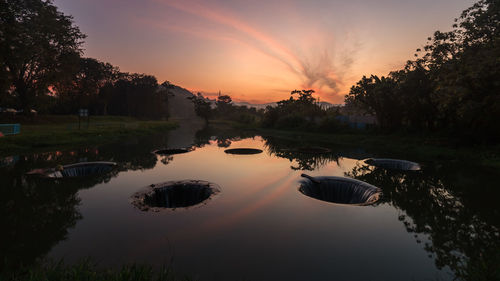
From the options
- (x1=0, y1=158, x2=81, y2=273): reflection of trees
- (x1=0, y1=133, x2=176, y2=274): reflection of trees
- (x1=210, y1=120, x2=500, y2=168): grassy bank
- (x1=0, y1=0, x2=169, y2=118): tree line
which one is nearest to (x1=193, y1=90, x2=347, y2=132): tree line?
(x1=210, y1=120, x2=500, y2=168): grassy bank

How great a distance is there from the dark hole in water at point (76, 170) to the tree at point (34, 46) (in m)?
32.4

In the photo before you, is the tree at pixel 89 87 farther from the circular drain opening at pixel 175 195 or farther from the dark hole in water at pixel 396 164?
the dark hole in water at pixel 396 164

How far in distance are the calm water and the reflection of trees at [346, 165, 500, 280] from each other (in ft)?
0.18

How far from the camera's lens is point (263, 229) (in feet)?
29.7

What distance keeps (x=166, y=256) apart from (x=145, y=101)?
97452 millimetres

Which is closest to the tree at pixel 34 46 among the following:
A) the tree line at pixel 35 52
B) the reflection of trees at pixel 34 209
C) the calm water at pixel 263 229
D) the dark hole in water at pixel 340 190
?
the tree line at pixel 35 52

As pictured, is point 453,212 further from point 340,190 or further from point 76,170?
point 76,170

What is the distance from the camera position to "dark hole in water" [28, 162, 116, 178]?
51.4 feet

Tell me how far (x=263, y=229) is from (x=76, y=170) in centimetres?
1622

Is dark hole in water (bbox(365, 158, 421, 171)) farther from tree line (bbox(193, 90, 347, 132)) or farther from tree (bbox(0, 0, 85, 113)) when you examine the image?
tree (bbox(0, 0, 85, 113))

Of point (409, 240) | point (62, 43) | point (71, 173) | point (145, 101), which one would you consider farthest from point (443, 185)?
point (145, 101)

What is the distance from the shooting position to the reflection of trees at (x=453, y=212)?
23.0 feet

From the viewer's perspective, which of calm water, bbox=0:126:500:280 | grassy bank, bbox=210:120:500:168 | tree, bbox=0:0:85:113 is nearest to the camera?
calm water, bbox=0:126:500:280

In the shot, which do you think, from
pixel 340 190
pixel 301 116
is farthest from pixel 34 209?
pixel 301 116
